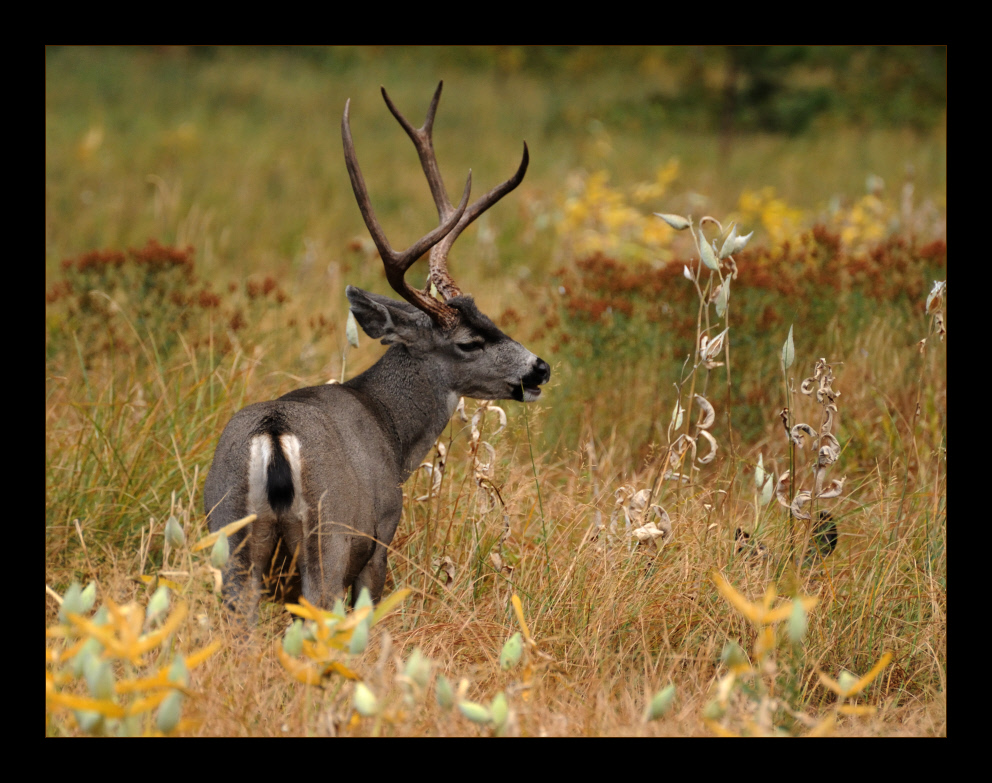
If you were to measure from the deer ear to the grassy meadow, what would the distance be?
0.47 m

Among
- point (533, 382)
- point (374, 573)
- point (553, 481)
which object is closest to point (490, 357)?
point (533, 382)

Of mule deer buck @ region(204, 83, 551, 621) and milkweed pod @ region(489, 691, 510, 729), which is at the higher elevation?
mule deer buck @ region(204, 83, 551, 621)

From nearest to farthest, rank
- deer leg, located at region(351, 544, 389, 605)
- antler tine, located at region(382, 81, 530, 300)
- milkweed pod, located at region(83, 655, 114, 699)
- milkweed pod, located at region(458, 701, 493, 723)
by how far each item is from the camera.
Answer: milkweed pod, located at region(83, 655, 114, 699) < milkweed pod, located at region(458, 701, 493, 723) < deer leg, located at region(351, 544, 389, 605) < antler tine, located at region(382, 81, 530, 300)

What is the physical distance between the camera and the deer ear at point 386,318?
4328mm

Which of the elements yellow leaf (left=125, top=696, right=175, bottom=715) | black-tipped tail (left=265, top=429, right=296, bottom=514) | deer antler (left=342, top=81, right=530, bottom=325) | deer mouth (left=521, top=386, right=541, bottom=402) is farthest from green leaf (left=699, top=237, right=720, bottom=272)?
yellow leaf (left=125, top=696, right=175, bottom=715)

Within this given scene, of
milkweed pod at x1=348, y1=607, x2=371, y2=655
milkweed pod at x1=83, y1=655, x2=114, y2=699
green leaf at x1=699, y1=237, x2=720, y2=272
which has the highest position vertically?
green leaf at x1=699, y1=237, x2=720, y2=272

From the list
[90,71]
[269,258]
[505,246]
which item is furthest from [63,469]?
[90,71]

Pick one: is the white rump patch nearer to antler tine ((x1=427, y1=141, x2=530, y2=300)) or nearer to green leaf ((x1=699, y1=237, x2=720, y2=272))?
antler tine ((x1=427, y1=141, x2=530, y2=300))

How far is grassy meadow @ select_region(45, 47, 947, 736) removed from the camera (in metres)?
3.04

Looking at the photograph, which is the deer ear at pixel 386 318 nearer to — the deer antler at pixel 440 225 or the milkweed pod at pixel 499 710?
the deer antler at pixel 440 225

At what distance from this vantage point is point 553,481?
5.43 m

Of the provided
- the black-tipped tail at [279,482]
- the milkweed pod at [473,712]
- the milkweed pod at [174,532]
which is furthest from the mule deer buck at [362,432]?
the milkweed pod at [473,712]

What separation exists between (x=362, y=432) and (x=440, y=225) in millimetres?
980
